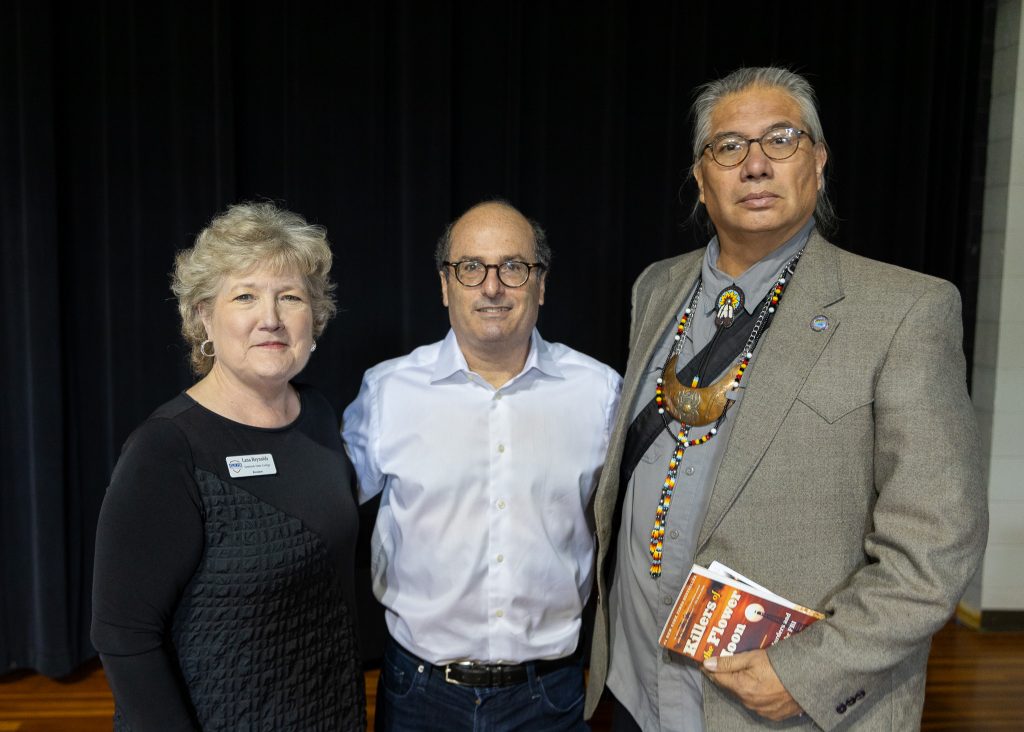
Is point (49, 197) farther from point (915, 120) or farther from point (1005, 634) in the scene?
point (1005, 634)

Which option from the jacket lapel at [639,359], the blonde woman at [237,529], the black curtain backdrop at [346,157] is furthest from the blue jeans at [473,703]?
the black curtain backdrop at [346,157]

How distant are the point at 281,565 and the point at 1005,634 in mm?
3660

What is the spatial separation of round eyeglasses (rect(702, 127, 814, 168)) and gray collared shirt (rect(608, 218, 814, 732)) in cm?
16

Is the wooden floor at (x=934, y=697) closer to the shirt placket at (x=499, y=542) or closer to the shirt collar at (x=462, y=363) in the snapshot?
the shirt placket at (x=499, y=542)

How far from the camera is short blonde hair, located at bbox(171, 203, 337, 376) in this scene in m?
1.64

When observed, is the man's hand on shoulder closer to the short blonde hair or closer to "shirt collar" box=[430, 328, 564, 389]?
"shirt collar" box=[430, 328, 564, 389]

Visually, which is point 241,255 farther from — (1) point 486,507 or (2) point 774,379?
(2) point 774,379

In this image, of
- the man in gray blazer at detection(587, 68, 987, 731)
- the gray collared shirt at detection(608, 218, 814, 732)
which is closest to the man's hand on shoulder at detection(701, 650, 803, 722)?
the man in gray blazer at detection(587, 68, 987, 731)

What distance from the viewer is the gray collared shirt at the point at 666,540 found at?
1576 mm

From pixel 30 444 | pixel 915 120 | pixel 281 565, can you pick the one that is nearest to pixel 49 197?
pixel 30 444

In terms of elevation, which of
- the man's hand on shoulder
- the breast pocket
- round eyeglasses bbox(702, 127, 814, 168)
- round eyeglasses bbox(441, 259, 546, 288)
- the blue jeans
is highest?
round eyeglasses bbox(702, 127, 814, 168)

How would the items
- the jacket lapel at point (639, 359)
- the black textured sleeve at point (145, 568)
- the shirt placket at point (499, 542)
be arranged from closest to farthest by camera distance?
the black textured sleeve at point (145, 568) < the jacket lapel at point (639, 359) < the shirt placket at point (499, 542)

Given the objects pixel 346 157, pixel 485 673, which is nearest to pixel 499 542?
pixel 485 673

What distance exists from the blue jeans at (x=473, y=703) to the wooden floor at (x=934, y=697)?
1.26 meters
